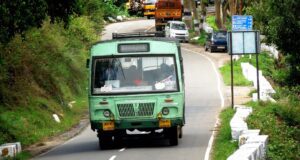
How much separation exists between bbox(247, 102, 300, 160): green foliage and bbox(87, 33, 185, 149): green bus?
285cm

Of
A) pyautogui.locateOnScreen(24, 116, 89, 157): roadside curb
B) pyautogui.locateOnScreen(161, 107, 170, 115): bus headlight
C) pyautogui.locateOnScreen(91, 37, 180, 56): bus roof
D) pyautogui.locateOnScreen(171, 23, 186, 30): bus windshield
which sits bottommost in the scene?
pyautogui.locateOnScreen(171, 23, 186, 30): bus windshield

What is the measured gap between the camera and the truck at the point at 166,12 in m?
81.9

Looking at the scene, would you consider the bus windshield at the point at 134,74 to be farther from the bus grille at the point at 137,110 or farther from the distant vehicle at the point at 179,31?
the distant vehicle at the point at 179,31

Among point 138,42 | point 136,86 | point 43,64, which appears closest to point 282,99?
point 43,64

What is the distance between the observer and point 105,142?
24281mm

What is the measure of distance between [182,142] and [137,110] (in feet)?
9.24

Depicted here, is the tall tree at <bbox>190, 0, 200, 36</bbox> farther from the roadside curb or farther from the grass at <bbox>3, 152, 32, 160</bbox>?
the grass at <bbox>3, 152, 32, 160</bbox>

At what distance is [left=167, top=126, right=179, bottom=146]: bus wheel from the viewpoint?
23.6 m

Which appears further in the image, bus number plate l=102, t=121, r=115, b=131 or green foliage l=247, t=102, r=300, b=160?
bus number plate l=102, t=121, r=115, b=131

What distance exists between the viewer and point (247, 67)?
159 ft

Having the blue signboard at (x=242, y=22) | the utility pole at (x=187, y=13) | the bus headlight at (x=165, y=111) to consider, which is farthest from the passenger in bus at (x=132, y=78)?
the utility pole at (x=187, y=13)

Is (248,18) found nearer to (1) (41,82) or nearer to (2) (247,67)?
(2) (247,67)

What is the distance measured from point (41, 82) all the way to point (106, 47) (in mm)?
13191

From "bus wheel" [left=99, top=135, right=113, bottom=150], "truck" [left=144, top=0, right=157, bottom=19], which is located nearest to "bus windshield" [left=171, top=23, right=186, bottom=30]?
"truck" [left=144, top=0, right=157, bottom=19]
